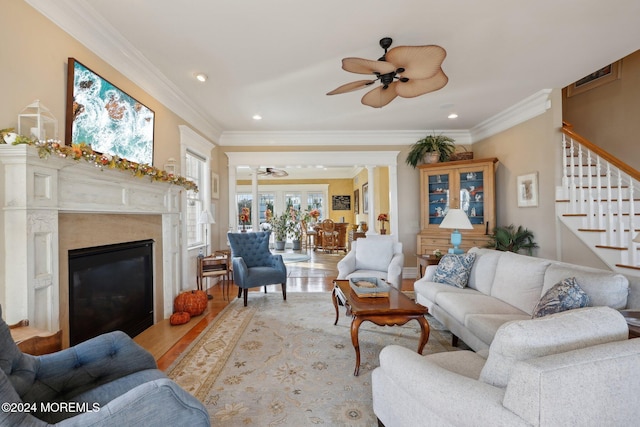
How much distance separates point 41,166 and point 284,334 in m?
2.35

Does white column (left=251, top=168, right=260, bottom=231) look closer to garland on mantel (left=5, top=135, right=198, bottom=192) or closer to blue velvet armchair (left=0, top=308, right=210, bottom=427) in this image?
garland on mantel (left=5, top=135, right=198, bottom=192)

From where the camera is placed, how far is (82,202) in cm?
215

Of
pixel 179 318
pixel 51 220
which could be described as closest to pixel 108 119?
pixel 51 220

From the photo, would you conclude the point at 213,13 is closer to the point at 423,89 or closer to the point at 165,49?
the point at 165,49

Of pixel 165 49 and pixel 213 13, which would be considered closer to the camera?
pixel 213 13

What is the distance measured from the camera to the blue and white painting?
222cm

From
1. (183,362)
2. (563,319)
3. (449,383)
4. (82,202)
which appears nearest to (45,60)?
(82,202)

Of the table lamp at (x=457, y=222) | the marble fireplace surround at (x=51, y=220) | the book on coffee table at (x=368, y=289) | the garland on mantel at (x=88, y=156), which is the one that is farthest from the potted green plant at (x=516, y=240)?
the marble fireplace surround at (x=51, y=220)

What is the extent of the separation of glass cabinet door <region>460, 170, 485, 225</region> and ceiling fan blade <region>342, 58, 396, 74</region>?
3.29 metres

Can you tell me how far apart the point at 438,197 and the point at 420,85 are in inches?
122

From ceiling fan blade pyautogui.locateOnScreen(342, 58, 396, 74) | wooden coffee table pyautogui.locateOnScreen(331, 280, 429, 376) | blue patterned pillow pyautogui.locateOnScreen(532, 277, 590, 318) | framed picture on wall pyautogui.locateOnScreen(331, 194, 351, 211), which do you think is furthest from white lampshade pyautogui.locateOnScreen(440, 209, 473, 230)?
framed picture on wall pyautogui.locateOnScreen(331, 194, 351, 211)

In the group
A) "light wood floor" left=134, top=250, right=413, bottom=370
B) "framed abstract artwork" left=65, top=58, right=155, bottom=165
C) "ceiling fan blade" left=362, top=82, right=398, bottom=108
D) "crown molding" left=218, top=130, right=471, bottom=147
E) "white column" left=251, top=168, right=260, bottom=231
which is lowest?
"light wood floor" left=134, top=250, right=413, bottom=370

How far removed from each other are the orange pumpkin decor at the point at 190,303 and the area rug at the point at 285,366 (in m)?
0.32

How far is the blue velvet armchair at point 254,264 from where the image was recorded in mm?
3803
